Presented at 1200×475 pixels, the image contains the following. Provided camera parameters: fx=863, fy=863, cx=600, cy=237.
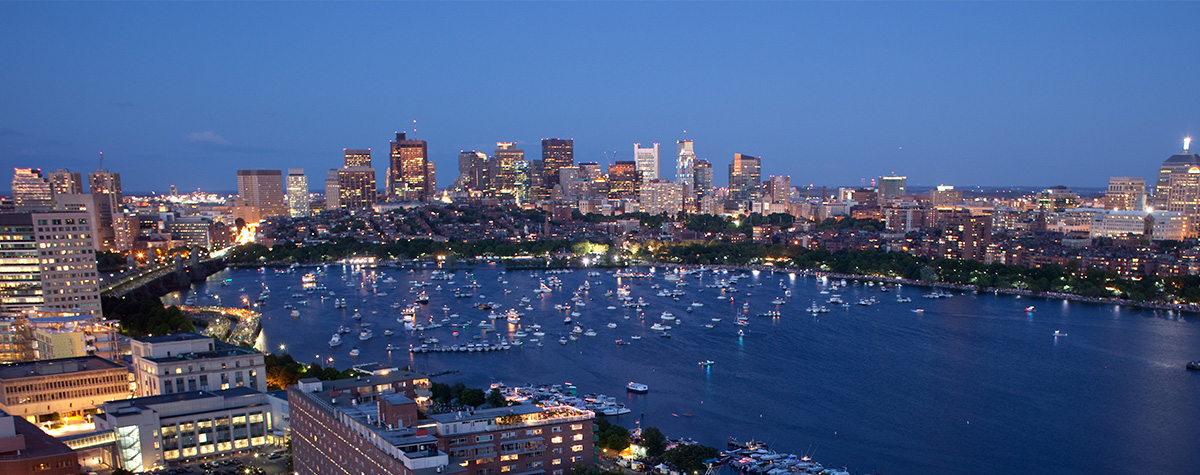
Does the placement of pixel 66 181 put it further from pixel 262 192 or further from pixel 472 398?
pixel 472 398

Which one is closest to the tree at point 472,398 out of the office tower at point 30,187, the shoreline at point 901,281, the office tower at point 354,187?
the shoreline at point 901,281

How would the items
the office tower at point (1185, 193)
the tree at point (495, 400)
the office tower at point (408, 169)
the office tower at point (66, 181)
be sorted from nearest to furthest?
the tree at point (495, 400) → the office tower at point (1185, 193) → the office tower at point (66, 181) → the office tower at point (408, 169)

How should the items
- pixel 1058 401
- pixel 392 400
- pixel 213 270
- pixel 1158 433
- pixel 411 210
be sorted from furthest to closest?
pixel 411 210, pixel 213 270, pixel 1058 401, pixel 1158 433, pixel 392 400

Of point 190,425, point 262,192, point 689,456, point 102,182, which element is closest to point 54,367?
point 190,425

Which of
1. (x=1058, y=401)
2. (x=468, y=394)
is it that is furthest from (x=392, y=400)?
(x=1058, y=401)

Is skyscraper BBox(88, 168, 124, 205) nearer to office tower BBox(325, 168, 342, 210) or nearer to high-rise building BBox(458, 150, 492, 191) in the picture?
office tower BBox(325, 168, 342, 210)

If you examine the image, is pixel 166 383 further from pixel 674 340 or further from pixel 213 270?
pixel 213 270

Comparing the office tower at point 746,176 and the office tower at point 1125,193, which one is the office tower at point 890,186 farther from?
the office tower at point 1125,193
